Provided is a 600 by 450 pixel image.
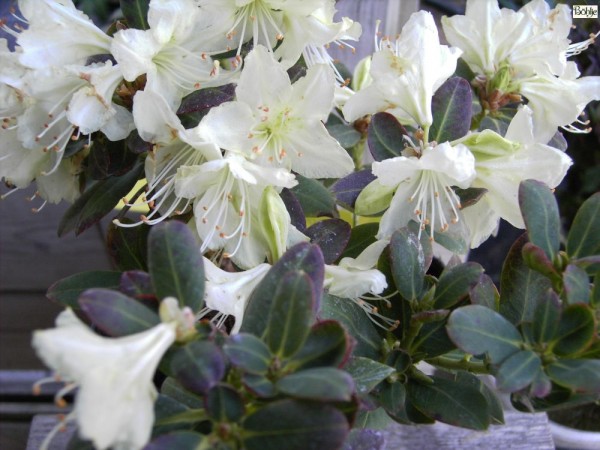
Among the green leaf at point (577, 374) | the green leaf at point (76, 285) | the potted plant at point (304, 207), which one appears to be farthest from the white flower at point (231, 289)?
the green leaf at point (577, 374)

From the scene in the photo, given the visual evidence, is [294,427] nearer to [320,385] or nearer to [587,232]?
[320,385]

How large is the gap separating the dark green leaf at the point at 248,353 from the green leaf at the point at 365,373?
0.30 ft

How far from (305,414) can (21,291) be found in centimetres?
120

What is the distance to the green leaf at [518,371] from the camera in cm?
46

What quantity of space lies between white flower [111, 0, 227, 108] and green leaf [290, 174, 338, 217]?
0.13 m

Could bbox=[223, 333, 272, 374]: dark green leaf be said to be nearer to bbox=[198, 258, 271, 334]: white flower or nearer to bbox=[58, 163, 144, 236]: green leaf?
bbox=[198, 258, 271, 334]: white flower

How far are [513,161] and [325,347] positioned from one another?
0.23 metres

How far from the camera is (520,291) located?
1.86 feet

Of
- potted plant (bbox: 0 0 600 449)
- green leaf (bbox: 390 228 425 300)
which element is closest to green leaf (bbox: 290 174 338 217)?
potted plant (bbox: 0 0 600 449)

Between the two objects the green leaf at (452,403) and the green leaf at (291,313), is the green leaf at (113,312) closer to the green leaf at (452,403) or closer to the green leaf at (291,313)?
the green leaf at (291,313)

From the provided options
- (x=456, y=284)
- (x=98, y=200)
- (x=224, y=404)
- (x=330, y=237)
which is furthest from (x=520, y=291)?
(x=98, y=200)

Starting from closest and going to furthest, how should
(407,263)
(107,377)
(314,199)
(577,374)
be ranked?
(107,377) → (577,374) → (407,263) → (314,199)

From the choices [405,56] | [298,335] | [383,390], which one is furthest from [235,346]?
[405,56]

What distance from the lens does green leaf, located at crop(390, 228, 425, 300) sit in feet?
1.83
